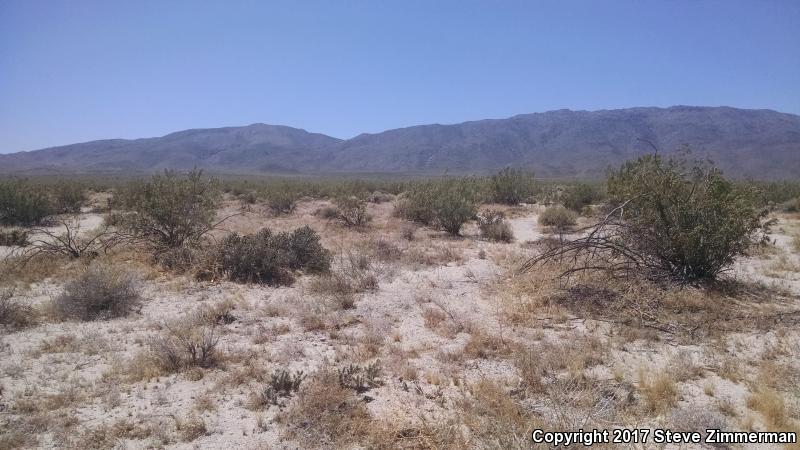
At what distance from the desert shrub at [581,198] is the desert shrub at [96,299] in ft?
66.0

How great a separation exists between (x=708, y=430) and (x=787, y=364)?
6.55 feet

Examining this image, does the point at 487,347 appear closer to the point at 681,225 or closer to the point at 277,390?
the point at 277,390

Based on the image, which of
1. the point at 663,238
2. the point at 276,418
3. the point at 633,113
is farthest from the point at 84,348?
the point at 633,113

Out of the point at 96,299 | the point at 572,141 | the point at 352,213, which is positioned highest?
the point at 572,141

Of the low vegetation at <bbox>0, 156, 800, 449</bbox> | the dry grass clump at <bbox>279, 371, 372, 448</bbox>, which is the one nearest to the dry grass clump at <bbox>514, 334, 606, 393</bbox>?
the low vegetation at <bbox>0, 156, 800, 449</bbox>

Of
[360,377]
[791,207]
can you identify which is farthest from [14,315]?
[791,207]

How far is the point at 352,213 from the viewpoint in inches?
669

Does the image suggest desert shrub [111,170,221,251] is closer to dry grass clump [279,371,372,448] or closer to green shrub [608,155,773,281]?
dry grass clump [279,371,372,448]

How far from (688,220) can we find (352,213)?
37.3ft

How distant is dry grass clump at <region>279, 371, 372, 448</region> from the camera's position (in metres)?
3.85

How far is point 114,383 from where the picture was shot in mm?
4699

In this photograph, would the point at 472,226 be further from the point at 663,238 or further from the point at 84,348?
the point at 84,348

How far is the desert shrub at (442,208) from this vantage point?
1500 centimetres

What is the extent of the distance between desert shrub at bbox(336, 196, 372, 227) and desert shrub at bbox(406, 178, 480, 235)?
5.93 ft
